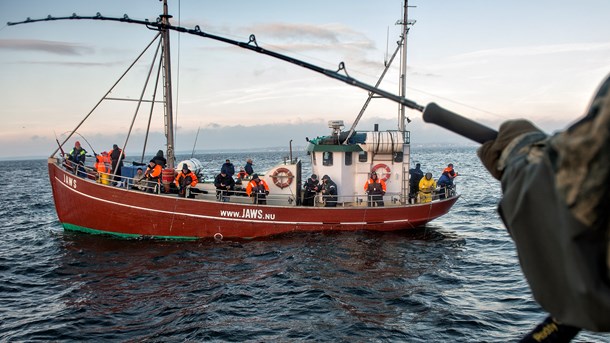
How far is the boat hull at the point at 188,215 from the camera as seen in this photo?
56.9ft

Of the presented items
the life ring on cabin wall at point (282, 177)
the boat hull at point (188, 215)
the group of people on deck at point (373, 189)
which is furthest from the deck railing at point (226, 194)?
the life ring on cabin wall at point (282, 177)

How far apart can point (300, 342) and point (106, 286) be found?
6.81m

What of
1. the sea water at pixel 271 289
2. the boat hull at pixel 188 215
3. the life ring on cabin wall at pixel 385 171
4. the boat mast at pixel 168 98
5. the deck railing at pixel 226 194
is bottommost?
the sea water at pixel 271 289

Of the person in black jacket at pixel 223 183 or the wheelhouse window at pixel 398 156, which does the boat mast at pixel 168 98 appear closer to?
the person in black jacket at pixel 223 183

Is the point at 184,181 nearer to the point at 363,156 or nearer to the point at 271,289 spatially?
the point at 271,289

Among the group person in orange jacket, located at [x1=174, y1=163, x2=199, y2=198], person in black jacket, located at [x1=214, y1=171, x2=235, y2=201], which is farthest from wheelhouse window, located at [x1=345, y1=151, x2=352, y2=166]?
person in orange jacket, located at [x1=174, y1=163, x2=199, y2=198]

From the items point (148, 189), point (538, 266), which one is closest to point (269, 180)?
point (148, 189)

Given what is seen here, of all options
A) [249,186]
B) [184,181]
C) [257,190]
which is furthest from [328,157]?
[184,181]

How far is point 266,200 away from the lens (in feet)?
61.8

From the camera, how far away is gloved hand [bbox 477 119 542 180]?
1.78 m

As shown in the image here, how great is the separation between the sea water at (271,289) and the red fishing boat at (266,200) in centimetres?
58

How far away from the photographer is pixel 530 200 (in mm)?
1438

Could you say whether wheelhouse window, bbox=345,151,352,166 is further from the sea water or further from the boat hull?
the sea water

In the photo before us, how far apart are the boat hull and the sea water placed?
0.47 metres
